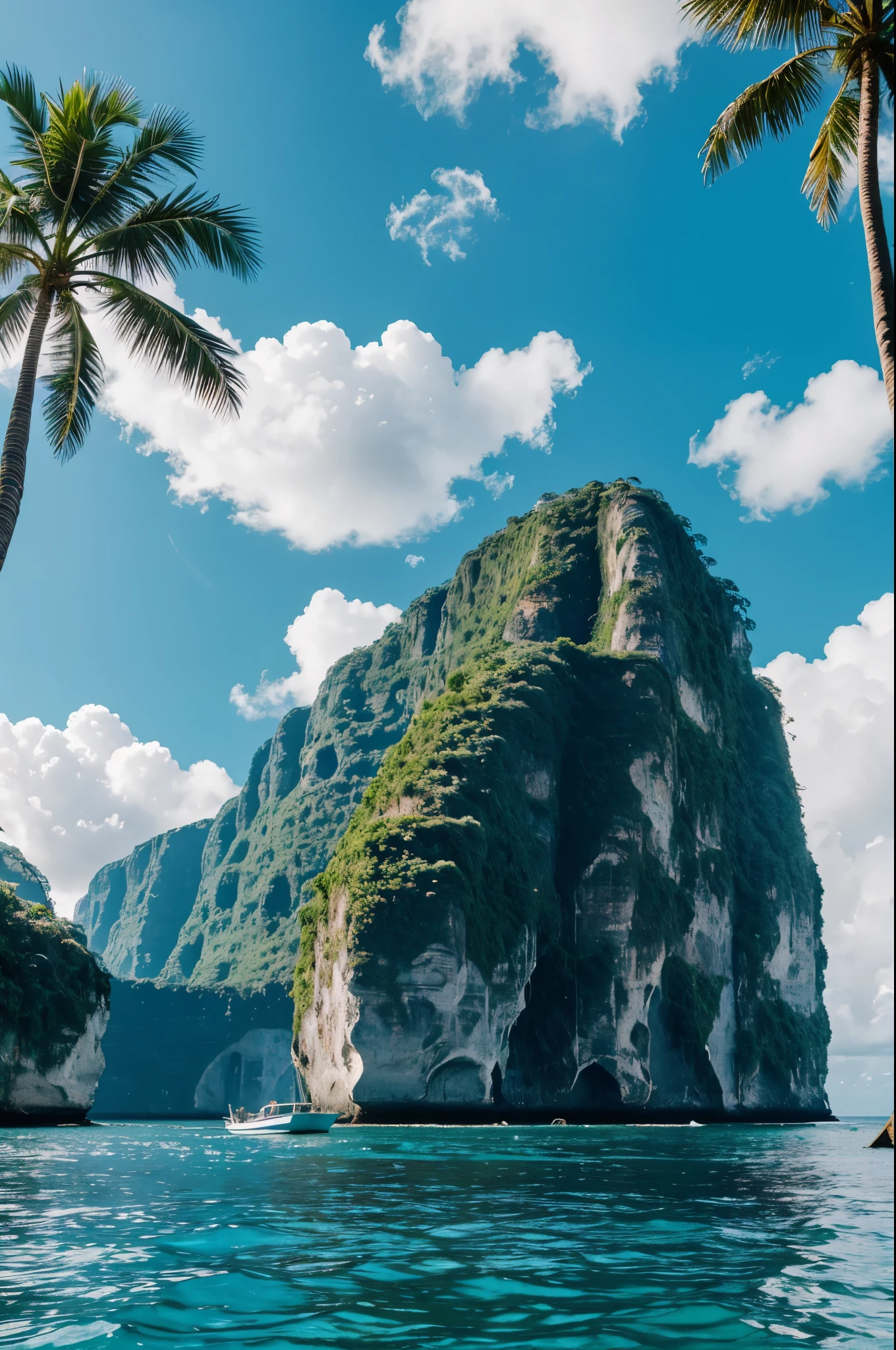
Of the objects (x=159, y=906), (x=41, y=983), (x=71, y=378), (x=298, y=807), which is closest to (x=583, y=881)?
(x=41, y=983)

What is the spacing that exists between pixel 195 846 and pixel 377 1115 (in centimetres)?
14854

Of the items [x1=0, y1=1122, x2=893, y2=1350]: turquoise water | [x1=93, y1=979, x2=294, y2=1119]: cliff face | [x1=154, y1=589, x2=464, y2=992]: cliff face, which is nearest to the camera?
[x1=0, y1=1122, x2=893, y2=1350]: turquoise water

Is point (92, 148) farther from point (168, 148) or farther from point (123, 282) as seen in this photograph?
point (123, 282)

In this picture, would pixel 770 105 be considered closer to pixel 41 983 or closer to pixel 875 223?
pixel 875 223

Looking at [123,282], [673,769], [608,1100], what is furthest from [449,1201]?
[673,769]

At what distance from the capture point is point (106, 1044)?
120 m

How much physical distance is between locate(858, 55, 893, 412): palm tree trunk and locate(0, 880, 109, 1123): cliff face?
49.3 meters

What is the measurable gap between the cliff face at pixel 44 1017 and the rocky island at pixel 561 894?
42.7ft

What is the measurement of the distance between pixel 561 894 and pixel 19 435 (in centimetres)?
5887

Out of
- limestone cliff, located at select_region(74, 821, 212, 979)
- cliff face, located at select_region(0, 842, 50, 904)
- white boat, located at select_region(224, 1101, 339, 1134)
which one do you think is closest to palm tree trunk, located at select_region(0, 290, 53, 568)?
white boat, located at select_region(224, 1101, 339, 1134)

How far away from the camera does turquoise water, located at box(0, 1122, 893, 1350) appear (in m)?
7.04

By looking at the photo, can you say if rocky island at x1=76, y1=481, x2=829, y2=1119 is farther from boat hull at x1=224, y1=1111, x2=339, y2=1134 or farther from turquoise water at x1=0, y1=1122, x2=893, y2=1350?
turquoise water at x1=0, y1=1122, x2=893, y2=1350

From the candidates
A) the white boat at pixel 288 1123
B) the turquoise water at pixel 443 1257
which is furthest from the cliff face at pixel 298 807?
the turquoise water at pixel 443 1257

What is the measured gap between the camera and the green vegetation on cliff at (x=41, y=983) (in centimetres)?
4953
